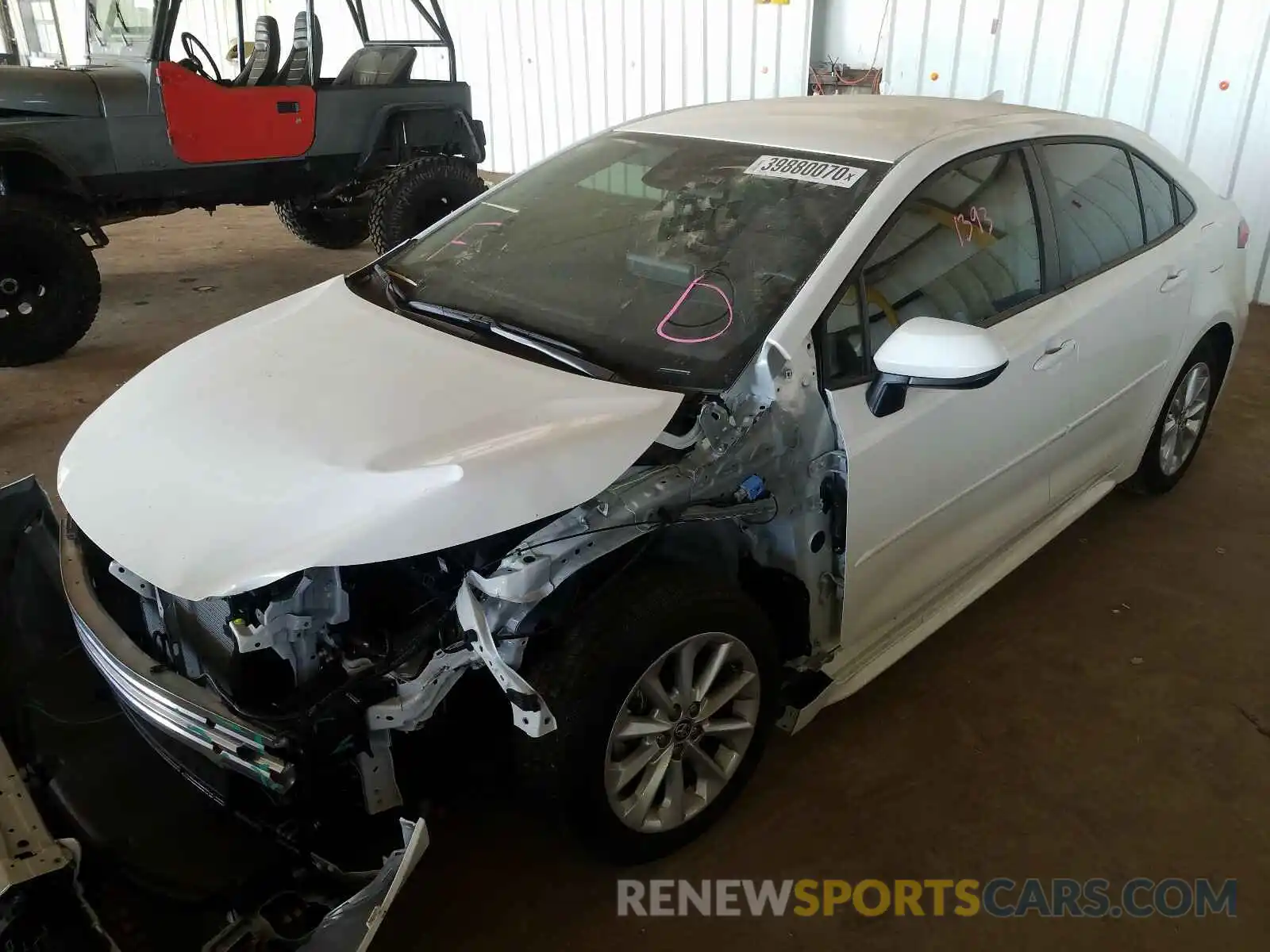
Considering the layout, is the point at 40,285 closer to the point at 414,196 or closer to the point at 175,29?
the point at 175,29

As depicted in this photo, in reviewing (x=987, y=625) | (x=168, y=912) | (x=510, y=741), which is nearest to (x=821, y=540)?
(x=510, y=741)

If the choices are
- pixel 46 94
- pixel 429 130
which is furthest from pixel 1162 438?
pixel 46 94

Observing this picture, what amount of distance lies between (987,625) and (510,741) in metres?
1.62

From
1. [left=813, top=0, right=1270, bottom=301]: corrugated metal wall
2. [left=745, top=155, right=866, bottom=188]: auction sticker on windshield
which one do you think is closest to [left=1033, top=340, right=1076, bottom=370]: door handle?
[left=745, top=155, right=866, bottom=188]: auction sticker on windshield

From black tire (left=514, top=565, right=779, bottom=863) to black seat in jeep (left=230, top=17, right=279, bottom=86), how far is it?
18.3ft

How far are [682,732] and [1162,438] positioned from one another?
7.57ft

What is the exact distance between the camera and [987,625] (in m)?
2.86

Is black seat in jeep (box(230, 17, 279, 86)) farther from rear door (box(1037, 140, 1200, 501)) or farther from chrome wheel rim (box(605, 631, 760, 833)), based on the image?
chrome wheel rim (box(605, 631, 760, 833))

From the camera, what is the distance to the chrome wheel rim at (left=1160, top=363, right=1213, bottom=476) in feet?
10.7

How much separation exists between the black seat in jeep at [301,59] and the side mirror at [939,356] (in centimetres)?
540

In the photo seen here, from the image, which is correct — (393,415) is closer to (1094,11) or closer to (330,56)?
(1094,11)

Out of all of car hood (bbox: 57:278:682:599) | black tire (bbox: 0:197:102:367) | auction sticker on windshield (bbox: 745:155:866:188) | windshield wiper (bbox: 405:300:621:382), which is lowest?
black tire (bbox: 0:197:102:367)

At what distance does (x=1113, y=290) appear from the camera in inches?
102

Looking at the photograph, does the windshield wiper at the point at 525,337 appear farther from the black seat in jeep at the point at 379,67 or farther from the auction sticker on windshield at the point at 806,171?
the black seat in jeep at the point at 379,67
